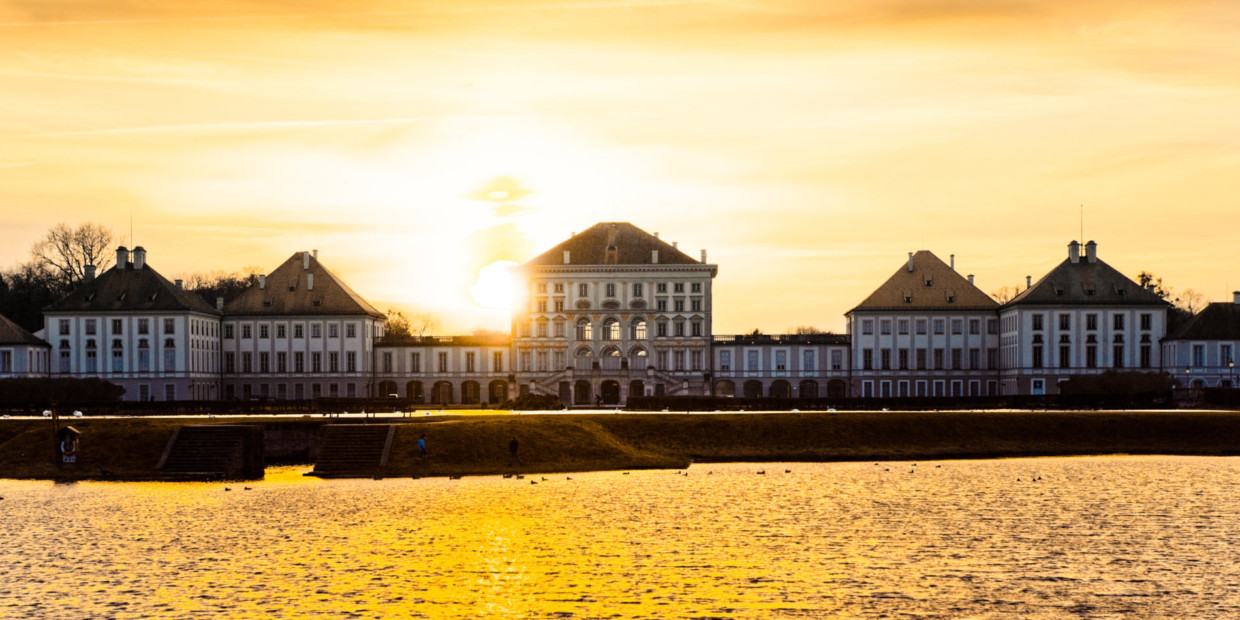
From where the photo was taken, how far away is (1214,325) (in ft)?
341

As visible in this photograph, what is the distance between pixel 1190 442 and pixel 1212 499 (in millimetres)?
22578

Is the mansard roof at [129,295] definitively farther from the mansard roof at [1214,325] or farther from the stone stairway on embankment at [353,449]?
the mansard roof at [1214,325]

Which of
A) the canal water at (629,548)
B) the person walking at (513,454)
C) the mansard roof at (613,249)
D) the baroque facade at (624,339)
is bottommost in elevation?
the canal water at (629,548)

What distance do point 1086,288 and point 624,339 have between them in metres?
35.5

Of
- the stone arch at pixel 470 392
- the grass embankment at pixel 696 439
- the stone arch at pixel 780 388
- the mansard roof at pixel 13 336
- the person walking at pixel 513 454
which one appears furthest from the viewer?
Answer: the stone arch at pixel 470 392

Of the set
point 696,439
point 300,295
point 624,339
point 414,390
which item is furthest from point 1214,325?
point 300,295

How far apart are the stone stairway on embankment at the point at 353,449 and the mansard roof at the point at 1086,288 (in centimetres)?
6501

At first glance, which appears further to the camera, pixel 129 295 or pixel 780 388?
pixel 780 388

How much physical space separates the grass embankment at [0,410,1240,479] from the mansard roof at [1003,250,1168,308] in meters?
40.6

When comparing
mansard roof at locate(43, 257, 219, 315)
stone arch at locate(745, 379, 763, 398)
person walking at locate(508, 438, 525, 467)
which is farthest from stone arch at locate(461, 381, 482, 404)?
person walking at locate(508, 438, 525, 467)

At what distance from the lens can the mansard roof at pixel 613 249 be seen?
366 feet

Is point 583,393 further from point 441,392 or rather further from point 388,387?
point 388,387

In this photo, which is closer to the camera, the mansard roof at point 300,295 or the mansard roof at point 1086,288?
the mansard roof at point 1086,288

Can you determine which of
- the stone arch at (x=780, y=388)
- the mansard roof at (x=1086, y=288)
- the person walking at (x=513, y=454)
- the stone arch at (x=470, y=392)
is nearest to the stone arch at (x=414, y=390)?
the stone arch at (x=470, y=392)
